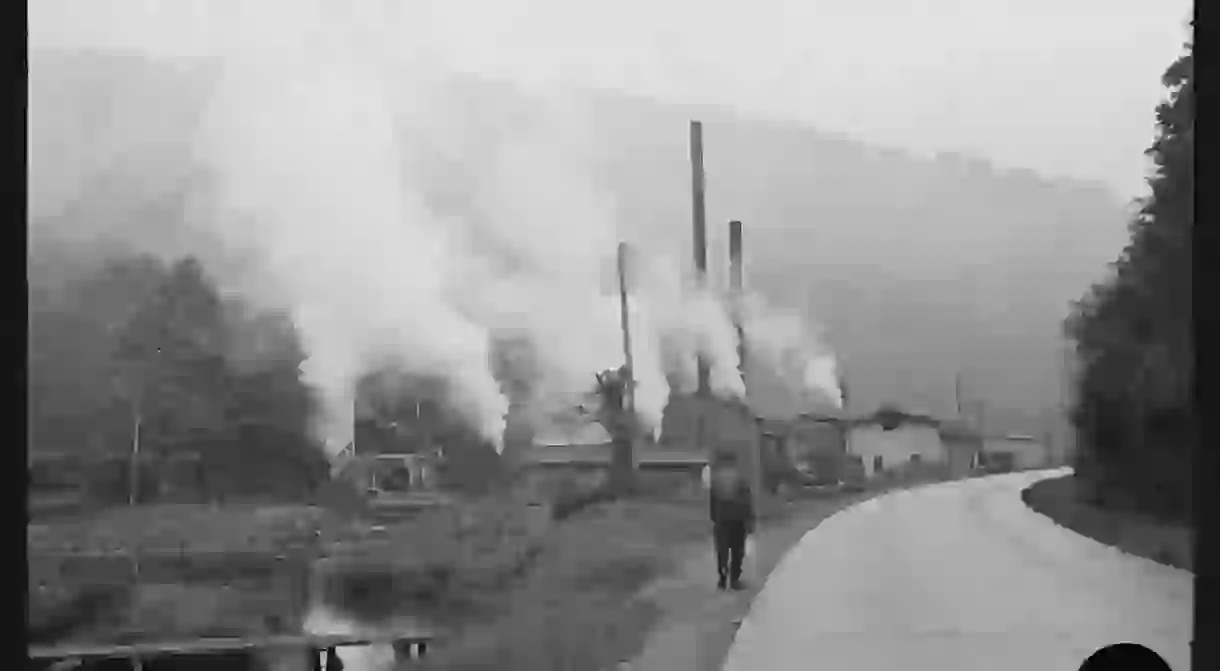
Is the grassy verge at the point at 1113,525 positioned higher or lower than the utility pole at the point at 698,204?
lower

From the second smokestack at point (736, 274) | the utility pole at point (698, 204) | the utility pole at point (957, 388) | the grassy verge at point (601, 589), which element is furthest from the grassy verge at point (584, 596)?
the utility pole at point (957, 388)

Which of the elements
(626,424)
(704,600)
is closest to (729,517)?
(704,600)

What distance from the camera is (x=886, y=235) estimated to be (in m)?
2.12

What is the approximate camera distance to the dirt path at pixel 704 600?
195 centimetres

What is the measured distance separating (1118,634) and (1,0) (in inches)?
90.1

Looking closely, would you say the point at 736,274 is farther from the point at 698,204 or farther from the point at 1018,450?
the point at 1018,450

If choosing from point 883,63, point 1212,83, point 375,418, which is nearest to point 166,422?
point 375,418

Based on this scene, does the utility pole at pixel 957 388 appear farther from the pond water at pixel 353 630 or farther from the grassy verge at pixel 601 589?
the pond water at pixel 353 630

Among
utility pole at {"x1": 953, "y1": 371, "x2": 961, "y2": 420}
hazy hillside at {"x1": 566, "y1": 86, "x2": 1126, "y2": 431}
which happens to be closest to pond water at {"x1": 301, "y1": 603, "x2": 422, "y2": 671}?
hazy hillside at {"x1": 566, "y1": 86, "x2": 1126, "y2": 431}

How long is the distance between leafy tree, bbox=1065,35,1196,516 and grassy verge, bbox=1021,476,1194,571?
0.03 meters

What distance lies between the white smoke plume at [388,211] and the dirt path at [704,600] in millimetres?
278

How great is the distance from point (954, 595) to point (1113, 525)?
34 cm

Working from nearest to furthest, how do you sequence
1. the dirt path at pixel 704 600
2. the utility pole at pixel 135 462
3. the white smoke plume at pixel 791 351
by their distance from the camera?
1. the utility pole at pixel 135 462
2. the dirt path at pixel 704 600
3. the white smoke plume at pixel 791 351

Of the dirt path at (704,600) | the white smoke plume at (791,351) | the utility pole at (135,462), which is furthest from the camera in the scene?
the white smoke plume at (791,351)
